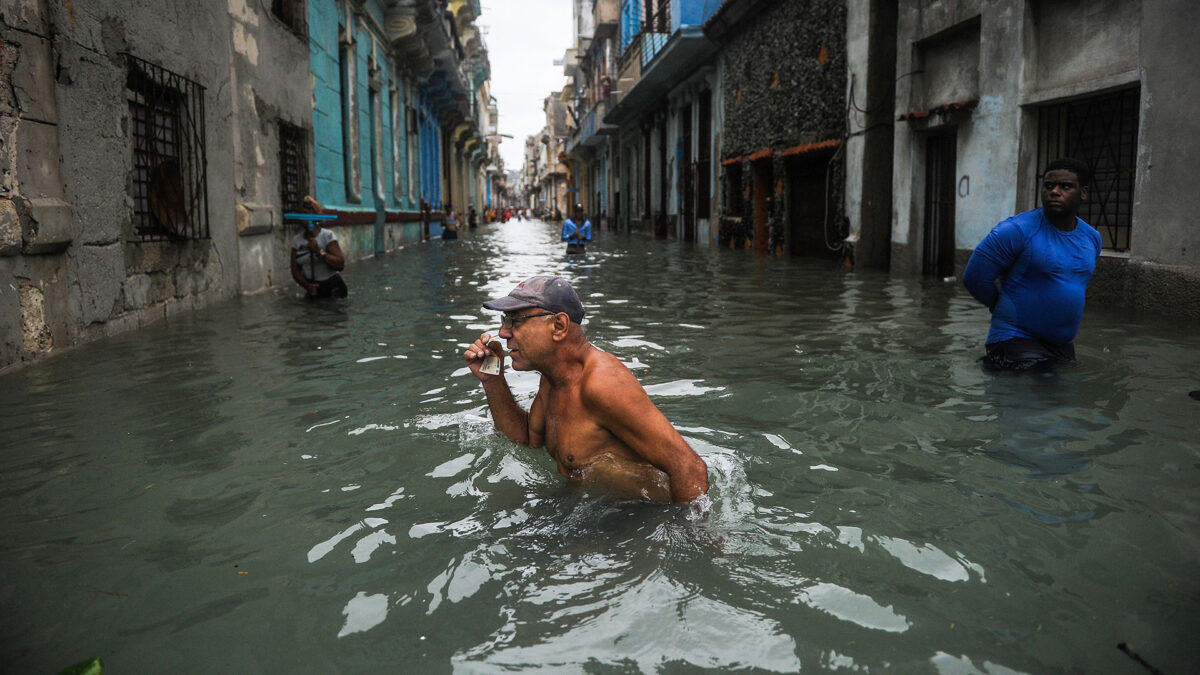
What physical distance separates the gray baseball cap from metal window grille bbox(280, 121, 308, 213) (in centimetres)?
1043

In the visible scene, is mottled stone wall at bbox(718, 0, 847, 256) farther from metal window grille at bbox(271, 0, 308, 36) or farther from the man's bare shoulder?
the man's bare shoulder

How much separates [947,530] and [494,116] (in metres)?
92.8

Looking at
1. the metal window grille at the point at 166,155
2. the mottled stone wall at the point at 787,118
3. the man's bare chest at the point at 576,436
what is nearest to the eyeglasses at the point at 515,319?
the man's bare chest at the point at 576,436

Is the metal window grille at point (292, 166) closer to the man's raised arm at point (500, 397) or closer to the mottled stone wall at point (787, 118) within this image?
the mottled stone wall at point (787, 118)

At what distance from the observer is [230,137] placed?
33.3 ft

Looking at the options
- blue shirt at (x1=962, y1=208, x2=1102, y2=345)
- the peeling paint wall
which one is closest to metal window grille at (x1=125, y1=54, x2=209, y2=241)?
the peeling paint wall

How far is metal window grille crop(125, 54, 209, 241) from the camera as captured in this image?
7945 mm

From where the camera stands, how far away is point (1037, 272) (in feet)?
18.2

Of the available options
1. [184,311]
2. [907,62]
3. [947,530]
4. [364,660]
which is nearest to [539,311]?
[364,660]

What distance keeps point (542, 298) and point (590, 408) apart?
0.43 m

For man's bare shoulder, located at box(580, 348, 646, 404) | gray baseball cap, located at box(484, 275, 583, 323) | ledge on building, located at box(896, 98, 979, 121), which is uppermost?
ledge on building, located at box(896, 98, 979, 121)

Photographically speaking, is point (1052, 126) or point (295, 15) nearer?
point (1052, 126)

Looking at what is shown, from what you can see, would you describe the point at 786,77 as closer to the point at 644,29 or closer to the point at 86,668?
the point at 644,29

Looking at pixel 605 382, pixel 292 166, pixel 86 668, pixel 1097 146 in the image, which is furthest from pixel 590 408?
pixel 292 166
